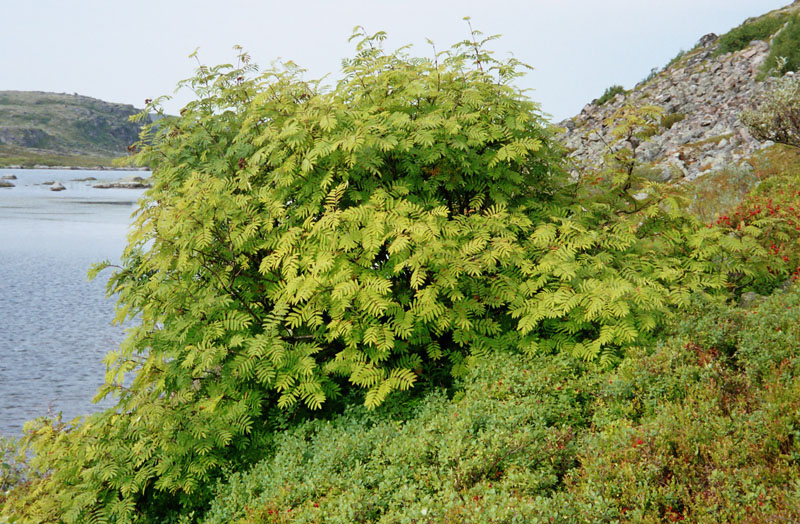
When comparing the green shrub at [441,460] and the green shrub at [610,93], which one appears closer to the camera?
the green shrub at [441,460]

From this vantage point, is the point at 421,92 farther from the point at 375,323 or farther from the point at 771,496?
the point at 771,496

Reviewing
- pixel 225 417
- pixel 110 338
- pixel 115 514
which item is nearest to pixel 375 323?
pixel 225 417

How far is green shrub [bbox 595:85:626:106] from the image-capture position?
5050 centimetres

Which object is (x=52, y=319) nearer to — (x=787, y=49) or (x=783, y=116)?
(x=783, y=116)

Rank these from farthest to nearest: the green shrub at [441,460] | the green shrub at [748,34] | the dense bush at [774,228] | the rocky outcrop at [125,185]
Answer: the rocky outcrop at [125,185]
the green shrub at [748,34]
the dense bush at [774,228]
the green shrub at [441,460]

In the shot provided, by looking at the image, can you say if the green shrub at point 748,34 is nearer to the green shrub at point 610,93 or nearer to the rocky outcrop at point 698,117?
the rocky outcrop at point 698,117

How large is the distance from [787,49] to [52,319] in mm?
40235

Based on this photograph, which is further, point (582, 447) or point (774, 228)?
point (774, 228)

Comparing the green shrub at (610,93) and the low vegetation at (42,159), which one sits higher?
the green shrub at (610,93)

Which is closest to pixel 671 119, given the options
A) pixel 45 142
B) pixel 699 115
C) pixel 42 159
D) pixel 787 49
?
pixel 699 115

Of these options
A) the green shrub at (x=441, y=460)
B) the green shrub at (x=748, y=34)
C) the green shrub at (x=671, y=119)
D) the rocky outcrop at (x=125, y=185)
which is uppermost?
the green shrub at (x=748, y=34)

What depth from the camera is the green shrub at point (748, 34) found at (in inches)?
1701

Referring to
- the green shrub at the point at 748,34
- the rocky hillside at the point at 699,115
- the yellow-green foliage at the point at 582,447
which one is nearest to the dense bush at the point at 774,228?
the yellow-green foliage at the point at 582,447

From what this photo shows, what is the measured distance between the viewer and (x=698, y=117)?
29000 millimetres
